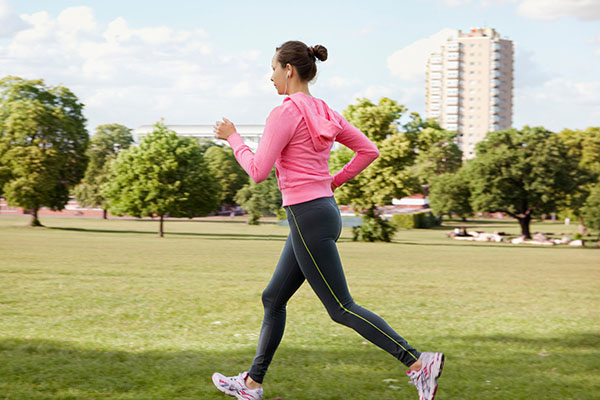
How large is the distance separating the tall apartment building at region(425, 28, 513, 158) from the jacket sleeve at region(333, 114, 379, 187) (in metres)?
179

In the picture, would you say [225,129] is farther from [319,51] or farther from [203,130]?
[203,130]

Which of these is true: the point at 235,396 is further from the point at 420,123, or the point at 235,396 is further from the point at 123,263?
the point at 420,123

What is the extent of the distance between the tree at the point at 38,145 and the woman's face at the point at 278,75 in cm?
4420

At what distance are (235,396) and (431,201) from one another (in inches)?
2191

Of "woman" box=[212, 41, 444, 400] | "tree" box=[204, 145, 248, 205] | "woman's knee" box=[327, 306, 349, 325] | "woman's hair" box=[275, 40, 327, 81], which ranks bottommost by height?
"woman's knee" box=[327, 306, 349, 325]

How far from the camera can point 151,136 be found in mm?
43281

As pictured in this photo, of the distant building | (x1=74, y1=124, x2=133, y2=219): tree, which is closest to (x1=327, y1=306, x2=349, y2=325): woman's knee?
(x1=74, y1=124, x2=133, y2=219): tree

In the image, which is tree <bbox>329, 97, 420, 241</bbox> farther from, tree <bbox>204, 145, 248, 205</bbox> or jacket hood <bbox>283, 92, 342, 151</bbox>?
tree <bbox>204, 145, 248, 205</bbox>

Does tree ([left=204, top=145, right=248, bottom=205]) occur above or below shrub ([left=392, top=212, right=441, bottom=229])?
above

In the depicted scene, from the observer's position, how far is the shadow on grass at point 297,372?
4512 mm

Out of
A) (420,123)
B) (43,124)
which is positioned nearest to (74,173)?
(43,124)

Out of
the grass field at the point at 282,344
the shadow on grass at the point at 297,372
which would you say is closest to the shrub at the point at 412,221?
the grass field at the point at 282,344

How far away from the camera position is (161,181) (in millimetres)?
42031

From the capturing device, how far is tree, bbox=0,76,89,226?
145 ft
